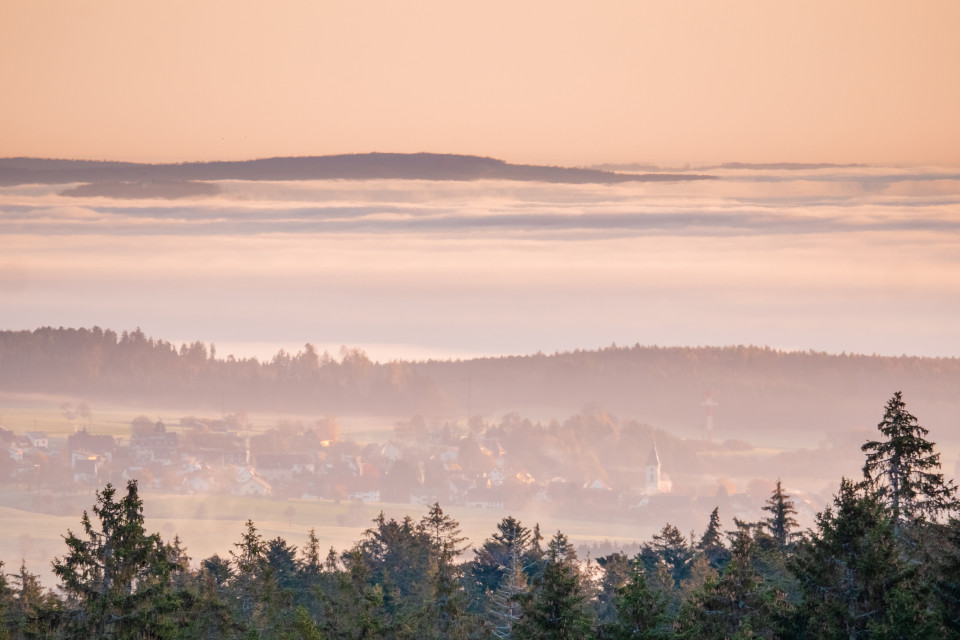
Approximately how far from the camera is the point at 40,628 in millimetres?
66688

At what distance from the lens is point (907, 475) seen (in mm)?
78938

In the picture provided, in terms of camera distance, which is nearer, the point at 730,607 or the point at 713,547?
the point at 730,607

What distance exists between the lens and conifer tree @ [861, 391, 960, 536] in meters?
78.1

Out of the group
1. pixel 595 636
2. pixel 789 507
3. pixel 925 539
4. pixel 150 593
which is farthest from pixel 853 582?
pixel 789 507

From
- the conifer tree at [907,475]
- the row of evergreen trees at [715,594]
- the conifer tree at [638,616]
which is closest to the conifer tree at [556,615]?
the row of evergreen trees at [715,594]

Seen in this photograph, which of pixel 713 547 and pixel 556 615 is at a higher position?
pixel 713 547

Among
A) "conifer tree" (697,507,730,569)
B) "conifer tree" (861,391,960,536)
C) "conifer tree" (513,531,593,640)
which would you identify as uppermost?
"conifer tree" (861,391,960,536)

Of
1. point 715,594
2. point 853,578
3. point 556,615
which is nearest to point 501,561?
point 556,615

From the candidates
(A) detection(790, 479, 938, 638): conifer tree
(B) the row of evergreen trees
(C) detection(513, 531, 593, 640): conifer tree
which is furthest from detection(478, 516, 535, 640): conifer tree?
(A) detection(790, 479, 938, 638): conifer tree

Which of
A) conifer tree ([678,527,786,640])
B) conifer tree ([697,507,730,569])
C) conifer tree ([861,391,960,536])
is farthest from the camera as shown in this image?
conifer tree ([697,507,730,569])

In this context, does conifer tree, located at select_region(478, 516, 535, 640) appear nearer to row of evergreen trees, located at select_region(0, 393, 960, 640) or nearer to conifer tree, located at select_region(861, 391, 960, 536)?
row of evergreen trees, located at select_region(0, 393, 960, 640)

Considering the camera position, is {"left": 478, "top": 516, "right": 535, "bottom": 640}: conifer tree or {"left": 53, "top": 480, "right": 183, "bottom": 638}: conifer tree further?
{"left": 478, "top": 516, "right": 535, "bottom": 640}: conifer tree

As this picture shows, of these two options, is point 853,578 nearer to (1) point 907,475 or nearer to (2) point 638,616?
(2) point 638,616

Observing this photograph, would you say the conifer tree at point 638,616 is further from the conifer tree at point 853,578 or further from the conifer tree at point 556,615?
the conifer tree at point 853,578
